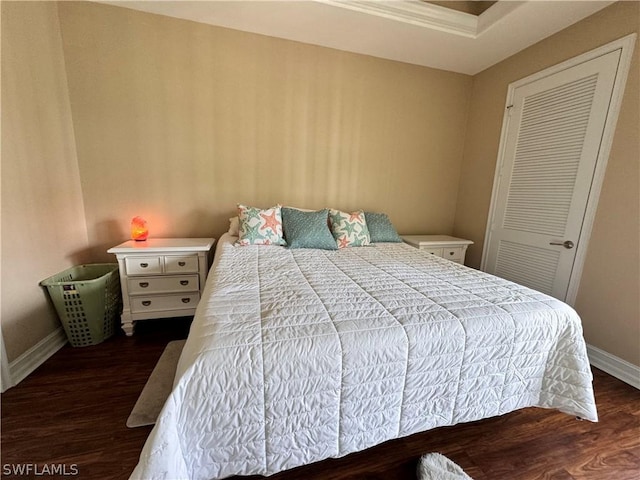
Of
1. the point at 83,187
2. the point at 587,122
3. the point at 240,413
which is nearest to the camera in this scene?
the point at 240,413

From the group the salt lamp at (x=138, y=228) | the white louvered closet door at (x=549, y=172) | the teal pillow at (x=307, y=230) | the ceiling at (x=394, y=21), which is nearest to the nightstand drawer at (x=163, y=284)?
the salt lamp at (x=138, y=228)

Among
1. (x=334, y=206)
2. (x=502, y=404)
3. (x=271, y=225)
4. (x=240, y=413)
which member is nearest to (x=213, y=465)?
(x=240, y=413)

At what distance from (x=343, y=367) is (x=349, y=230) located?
1.56 meters

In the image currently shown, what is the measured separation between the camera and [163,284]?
2.09m

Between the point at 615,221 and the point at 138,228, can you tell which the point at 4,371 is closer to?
the point at 138,228

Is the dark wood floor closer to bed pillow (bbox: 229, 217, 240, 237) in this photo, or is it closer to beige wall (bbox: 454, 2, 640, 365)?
beige wall (bbox: 454, 2, 640, 365)

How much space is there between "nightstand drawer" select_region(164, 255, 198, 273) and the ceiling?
1930 millimetres

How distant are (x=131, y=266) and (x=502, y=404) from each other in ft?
8.04

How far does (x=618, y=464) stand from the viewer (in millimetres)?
1208

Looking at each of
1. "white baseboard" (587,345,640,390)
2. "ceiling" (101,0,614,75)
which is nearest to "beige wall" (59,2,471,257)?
"ceiling" (101,0,614,75)

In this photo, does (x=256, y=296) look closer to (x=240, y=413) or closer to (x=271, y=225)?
(x=240, y=413)

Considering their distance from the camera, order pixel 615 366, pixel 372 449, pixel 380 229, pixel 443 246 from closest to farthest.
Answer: pixel 372 449
pixel 615 366
pixel 380 229
pixel 443 246

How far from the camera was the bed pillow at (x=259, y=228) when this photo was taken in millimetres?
2131

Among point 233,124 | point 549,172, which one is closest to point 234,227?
point 233,124
